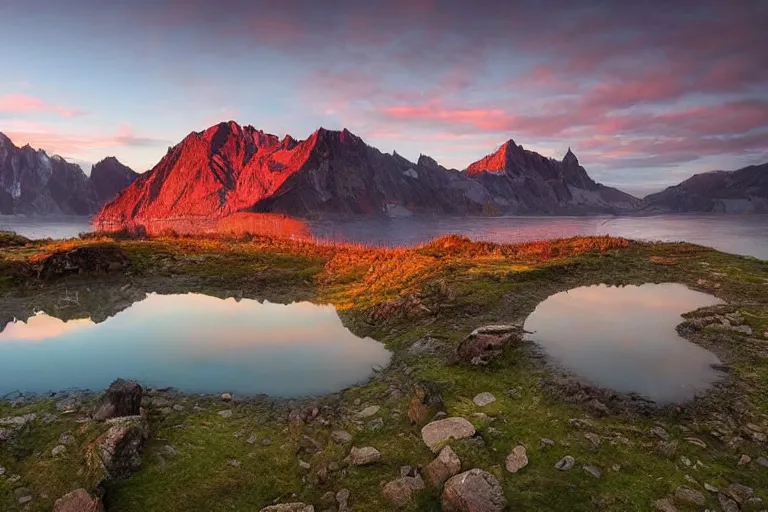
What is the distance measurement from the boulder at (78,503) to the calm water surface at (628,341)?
33.3ft

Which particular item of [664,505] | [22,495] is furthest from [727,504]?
[22,495]

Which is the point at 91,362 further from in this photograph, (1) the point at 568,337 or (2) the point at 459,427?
(1) the point at 568,337

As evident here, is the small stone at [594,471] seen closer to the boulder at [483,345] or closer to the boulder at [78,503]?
the boulder at [483,345]

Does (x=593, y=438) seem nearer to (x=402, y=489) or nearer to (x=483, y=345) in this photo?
(x=402, y=489)

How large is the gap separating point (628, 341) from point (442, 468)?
9317 millimetres

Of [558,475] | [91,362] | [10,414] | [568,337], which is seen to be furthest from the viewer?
[568,337]

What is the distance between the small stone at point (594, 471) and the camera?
705 cm

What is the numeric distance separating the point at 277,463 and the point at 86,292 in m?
20.7

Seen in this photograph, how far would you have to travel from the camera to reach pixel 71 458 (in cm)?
762

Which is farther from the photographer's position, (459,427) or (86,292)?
(86,292)

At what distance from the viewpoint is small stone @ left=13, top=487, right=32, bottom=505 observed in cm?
672

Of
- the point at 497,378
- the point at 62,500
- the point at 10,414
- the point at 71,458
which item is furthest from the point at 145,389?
the point at 497,378

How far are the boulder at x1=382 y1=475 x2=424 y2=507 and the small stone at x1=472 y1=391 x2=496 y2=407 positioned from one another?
3.00m

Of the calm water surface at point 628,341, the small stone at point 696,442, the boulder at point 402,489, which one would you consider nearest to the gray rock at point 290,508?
the boulder at point 402,489
